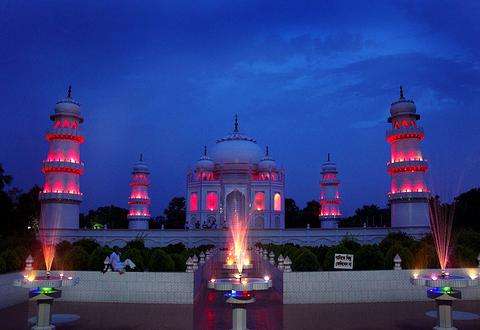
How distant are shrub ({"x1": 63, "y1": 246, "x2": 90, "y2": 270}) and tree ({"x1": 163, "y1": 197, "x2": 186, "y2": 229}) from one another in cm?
6035

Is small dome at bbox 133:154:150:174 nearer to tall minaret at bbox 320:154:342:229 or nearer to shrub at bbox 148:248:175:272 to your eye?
tall minaret at bbox 320:154:342:229

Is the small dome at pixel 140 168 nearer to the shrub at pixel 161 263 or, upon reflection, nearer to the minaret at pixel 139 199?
the minaret at pixel 139 199

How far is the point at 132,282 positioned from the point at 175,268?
Answer: 6.59ft

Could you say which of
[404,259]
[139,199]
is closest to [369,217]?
[139,199]

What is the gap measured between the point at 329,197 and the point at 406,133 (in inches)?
766

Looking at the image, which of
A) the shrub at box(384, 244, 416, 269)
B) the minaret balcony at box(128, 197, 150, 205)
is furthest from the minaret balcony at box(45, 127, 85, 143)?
the shrub at box(384, 244, 416, 269)

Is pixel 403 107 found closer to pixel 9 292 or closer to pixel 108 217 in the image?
pixel 9 292

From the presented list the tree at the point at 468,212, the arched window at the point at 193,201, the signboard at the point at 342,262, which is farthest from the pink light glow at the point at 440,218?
the arched window at the point at 193,201

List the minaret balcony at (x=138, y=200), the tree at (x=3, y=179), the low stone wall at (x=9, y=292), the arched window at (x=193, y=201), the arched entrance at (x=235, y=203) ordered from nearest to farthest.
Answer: the low stone wall at (x=9, y=292)
the tree at (x=3, y=179)
the arched entrance at (x=235, y=203)
the arched window at (x=193, y=201)
the minaret balcony at (x=138, y=200)

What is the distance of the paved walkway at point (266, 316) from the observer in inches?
470

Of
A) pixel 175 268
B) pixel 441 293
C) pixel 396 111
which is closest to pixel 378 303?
pixel 441 293

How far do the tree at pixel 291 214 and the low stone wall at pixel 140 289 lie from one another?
60495 mm

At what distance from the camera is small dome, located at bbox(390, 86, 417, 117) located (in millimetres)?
41500

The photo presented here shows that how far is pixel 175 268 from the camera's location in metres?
17.1
